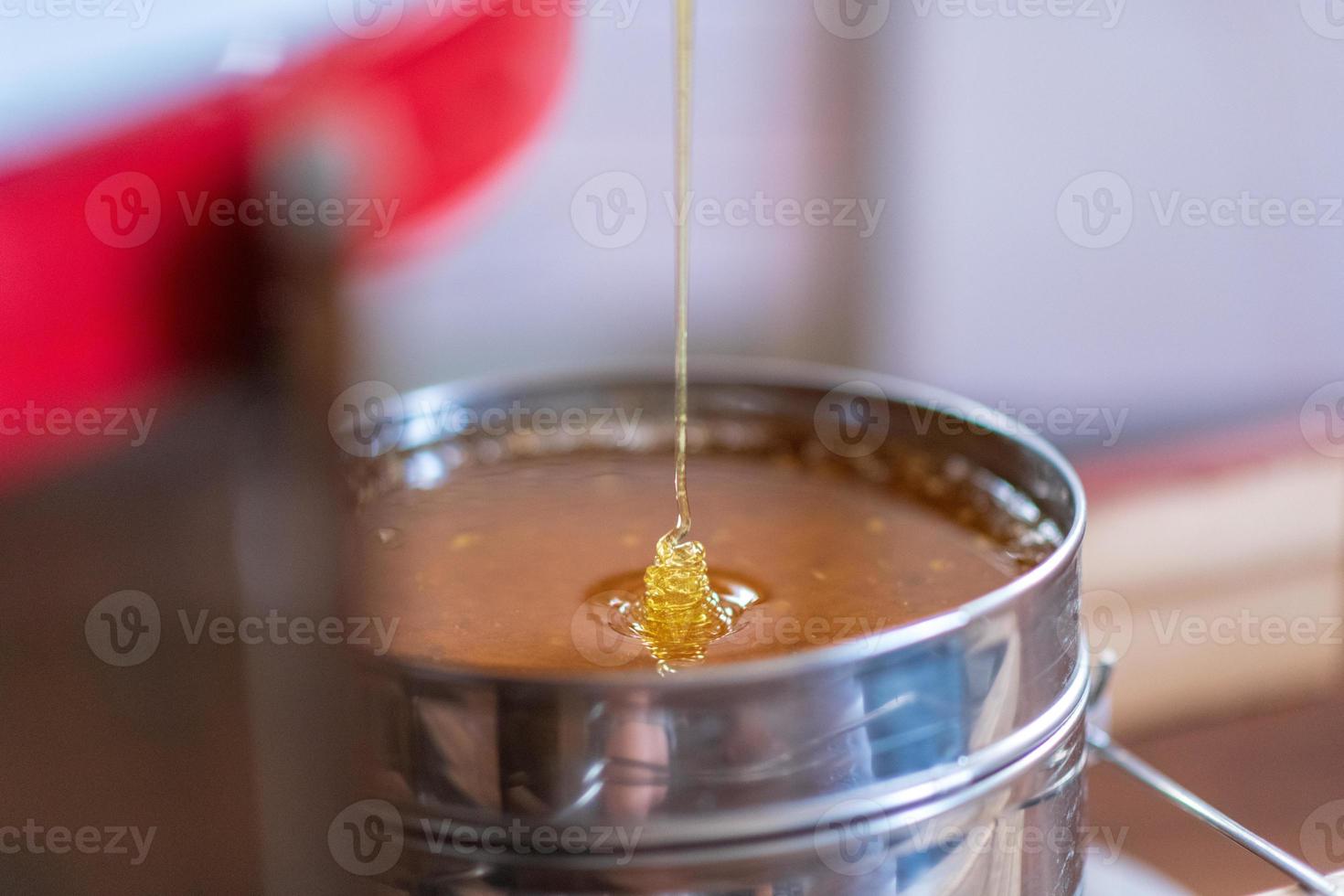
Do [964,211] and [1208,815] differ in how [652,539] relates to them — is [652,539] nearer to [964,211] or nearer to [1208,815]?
[1208,815]

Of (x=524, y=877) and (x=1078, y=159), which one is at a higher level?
(x=1078, y=159)

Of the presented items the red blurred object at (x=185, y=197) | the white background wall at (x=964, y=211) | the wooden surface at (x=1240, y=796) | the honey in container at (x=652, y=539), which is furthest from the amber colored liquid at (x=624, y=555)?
the white background wall at (x=964, y=211)

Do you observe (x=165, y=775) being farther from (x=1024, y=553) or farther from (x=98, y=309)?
(x=98, y=309)

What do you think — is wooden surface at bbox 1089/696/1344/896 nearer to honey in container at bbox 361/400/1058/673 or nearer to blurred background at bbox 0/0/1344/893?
blurred background at bbox 0/0/1344/893

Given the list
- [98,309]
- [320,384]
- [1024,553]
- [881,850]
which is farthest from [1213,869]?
[98,309]

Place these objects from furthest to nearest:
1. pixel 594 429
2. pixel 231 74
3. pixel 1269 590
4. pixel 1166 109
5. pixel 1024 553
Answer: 1. pixel 1166 109
2. pixel 1269 590
3. pixel 231 74
4. pixel 594 429
5. pixel 1024 553

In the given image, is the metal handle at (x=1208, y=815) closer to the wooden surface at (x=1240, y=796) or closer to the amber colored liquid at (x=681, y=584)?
the wooden surface at (x=1240, y=796)

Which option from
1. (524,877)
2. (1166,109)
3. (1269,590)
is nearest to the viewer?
(524,877)

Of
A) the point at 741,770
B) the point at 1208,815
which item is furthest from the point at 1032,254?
the point at 741,770
